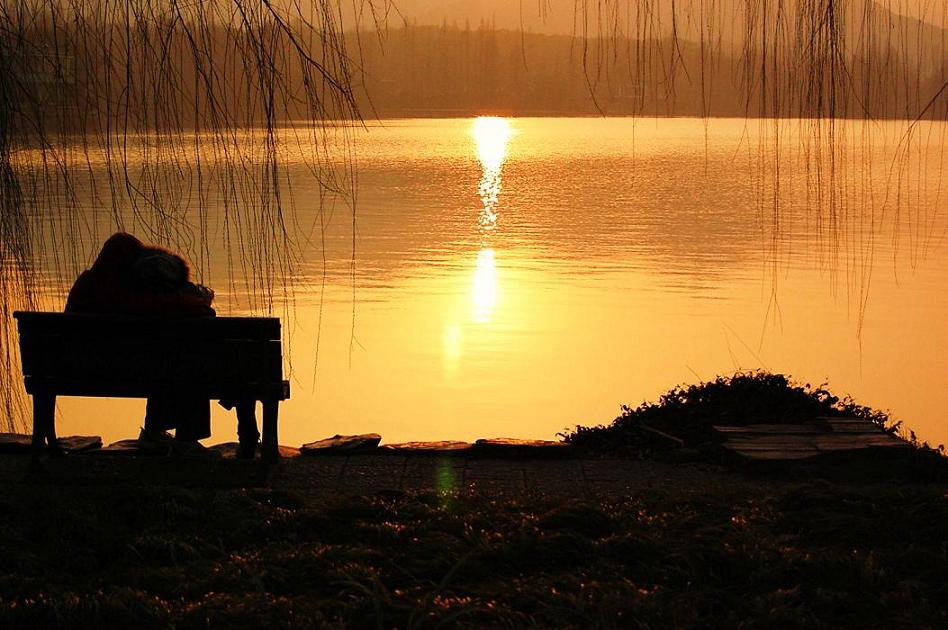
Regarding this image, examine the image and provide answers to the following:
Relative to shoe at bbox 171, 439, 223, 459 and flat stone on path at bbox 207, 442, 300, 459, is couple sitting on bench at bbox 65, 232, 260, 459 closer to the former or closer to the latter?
shoe at bbox 171, 439, 223, 459

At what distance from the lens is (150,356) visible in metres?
6.32

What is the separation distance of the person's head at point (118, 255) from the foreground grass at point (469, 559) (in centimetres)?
132

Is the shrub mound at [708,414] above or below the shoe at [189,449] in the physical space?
below

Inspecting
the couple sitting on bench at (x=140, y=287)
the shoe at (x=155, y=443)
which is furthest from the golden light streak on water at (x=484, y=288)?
the couple sitting on bench at (x=140, y=287)

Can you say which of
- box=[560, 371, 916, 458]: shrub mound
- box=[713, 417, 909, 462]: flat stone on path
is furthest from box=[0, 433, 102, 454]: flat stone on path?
box=[713, 417, 909, 462]: flat stone on path

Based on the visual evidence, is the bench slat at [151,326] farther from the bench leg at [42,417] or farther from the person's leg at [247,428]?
the person's leg at [247,428]

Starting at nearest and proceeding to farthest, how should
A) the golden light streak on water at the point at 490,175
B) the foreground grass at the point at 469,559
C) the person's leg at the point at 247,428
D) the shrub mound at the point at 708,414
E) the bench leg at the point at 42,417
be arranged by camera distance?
the foreground grass at the point at 469,559
the bench leg at the point at 42,417
the person's leg at the point at 247,428
the shrub mound at the point at 708,414
the golden light streak on water at the point at 490,175

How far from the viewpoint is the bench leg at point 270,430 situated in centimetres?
646

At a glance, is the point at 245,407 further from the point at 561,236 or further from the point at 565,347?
the point at 561,236

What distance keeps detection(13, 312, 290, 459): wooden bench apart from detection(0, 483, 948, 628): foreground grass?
0.77 metres

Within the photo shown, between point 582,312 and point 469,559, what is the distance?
13.3 meters

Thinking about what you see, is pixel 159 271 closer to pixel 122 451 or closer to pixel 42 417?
pixel 42 417

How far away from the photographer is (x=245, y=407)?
666cm

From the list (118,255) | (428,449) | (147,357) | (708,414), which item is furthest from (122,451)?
(708,414)
